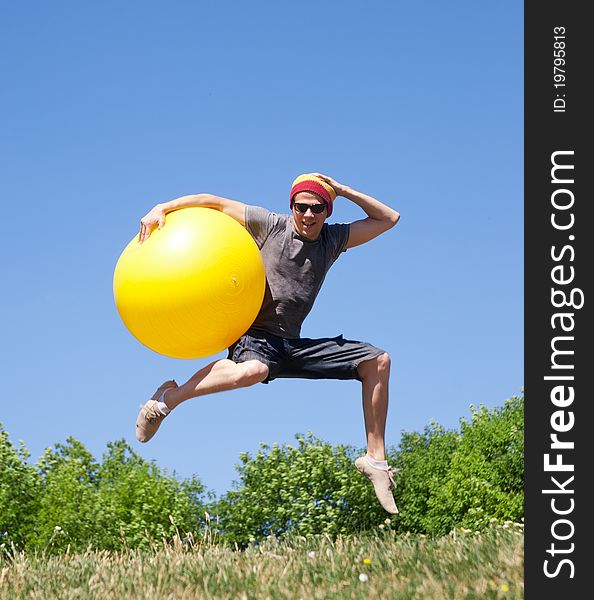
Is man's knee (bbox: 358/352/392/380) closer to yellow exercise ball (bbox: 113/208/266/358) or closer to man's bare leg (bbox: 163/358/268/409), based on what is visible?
man's bare leg (bbox: 163/358/268/409)

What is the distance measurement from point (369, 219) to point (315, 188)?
65 cm

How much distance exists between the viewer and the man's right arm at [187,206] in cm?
661

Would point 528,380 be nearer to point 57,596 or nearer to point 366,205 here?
point 366,205

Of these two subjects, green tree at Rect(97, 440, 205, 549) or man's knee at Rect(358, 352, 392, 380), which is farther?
green tree at Rect(97, 440, 205, 549)

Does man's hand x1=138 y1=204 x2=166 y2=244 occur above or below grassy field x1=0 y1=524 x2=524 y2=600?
above

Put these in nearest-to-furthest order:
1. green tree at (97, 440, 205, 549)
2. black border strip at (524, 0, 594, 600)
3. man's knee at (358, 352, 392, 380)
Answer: black border strip at (524, 0, 594, 600) < man's knee at (358, 352, 392, 380) < green tree at (97, 440, 205, 549)

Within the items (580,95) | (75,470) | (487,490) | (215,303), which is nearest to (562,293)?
(580,95)

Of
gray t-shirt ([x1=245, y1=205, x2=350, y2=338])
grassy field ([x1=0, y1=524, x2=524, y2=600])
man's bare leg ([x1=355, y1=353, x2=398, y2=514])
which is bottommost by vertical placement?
grassy field ([x1=0, y1=524, x2=524, y2=600])

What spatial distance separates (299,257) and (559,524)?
288 centimetres

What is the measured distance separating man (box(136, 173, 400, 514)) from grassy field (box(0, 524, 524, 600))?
0.80m

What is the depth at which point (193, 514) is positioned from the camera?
18391mm

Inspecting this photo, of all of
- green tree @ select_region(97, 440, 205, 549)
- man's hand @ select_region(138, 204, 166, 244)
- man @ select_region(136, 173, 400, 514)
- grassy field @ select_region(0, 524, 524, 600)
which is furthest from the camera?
green tree @ select_region(97, 440, 205, 549)

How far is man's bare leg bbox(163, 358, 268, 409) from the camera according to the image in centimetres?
665

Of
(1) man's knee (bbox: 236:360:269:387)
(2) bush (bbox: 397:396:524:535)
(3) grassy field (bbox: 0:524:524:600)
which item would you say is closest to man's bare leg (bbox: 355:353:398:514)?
(3) grassy field (bbox: 0:524:524:600)
